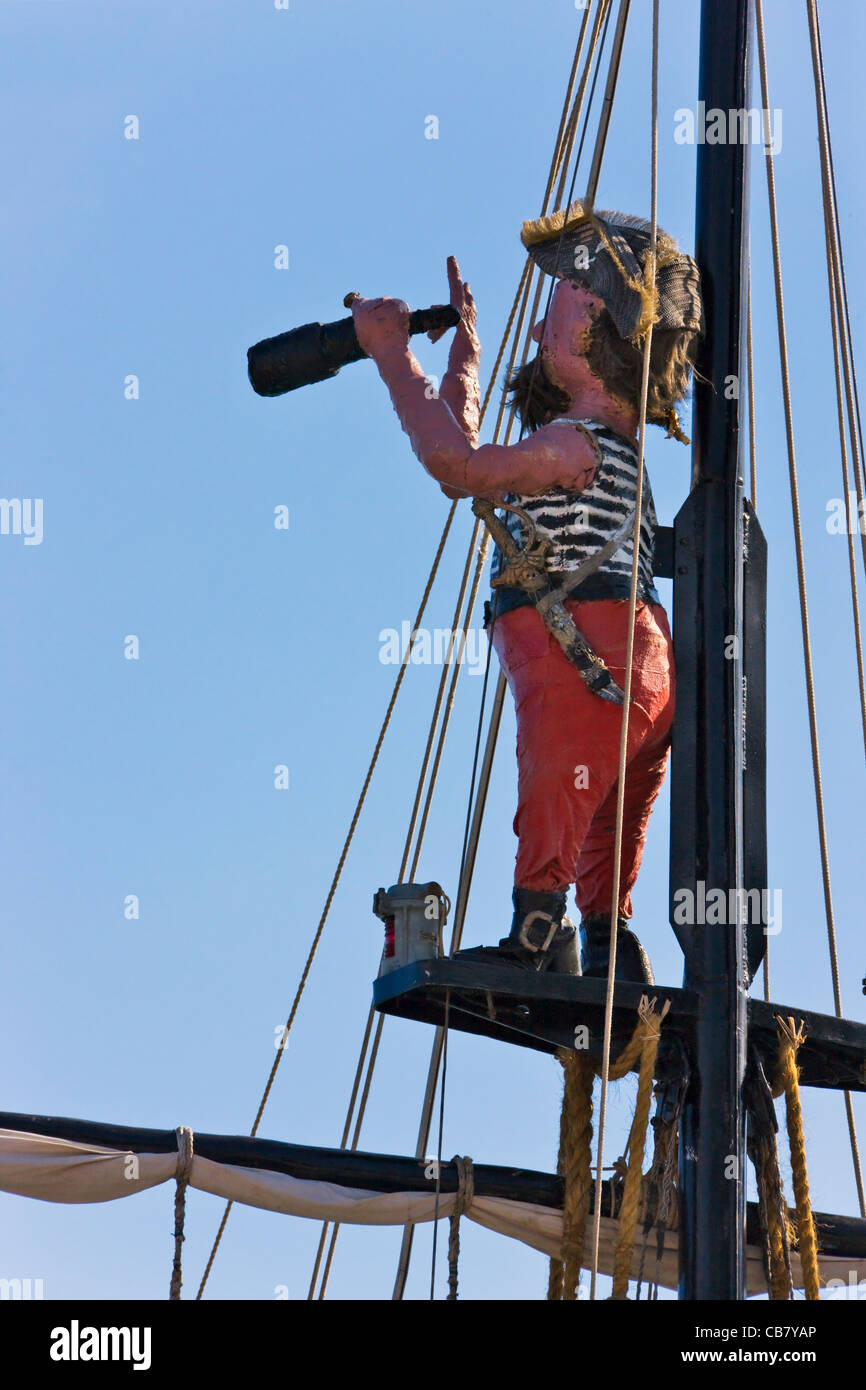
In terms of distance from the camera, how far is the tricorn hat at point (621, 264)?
6.94 metres

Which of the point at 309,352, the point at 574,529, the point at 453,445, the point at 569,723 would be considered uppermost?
the point at 309,352

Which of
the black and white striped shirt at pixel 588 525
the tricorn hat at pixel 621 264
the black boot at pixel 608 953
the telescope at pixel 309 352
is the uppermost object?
the tricorn hat at pixel 621 264

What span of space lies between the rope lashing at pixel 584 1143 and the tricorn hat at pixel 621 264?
6.64 feet

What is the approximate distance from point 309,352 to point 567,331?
78cm

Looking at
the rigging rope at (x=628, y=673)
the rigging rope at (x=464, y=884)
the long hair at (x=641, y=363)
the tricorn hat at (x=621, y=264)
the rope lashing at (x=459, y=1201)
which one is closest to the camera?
the rigging rope at (x=628, y=673)

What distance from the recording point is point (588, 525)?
675cm

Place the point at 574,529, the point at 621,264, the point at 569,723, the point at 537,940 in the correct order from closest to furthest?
the point at 537,940
the point at 569,723
the point at 574,529
the point at 621,264

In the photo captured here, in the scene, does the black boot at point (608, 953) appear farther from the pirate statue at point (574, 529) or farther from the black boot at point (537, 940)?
the black boot at point (537, 940)

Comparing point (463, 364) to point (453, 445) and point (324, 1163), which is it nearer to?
point (453, 445)

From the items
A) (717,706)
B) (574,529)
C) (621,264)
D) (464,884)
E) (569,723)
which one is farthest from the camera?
(464,884)

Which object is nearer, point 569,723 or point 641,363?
point 569,723

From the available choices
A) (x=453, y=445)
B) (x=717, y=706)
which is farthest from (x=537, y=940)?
(x=453, y=445)

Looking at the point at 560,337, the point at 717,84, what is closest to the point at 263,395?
the point at 560,337

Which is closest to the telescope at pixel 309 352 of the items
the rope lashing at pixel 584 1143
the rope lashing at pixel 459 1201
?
the rope lashing at pixel 584 1143
